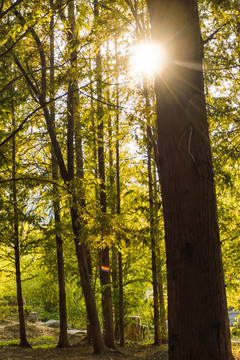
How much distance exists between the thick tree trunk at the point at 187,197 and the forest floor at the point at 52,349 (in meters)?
6.79

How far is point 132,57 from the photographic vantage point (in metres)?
8.14

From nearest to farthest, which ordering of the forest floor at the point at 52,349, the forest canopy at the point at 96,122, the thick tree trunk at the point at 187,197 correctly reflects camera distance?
1. the thick tree trunk at the point at 187,197
2. the forest canopy at the point at 96,122
3. the forest floor at the point at 52,349

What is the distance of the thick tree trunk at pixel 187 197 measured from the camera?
2457 mm

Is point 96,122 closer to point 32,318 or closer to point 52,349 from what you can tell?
point 52,349

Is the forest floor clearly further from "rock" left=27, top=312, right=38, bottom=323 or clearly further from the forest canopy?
"rock" left=27, top=312, right=38, bottom=323

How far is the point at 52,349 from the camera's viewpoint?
11.6m

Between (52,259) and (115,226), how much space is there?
21.3ft

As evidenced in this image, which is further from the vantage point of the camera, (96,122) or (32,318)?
(32,318)

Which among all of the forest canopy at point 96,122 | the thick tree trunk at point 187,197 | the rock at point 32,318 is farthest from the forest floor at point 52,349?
the thick tree trunk at point 187,197

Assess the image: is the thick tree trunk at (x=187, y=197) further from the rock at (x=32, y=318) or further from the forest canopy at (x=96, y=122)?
the rock at (x=32, y=318)

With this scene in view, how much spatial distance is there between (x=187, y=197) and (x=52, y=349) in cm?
1083

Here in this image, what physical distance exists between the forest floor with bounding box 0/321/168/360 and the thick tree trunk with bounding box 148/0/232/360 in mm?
6794

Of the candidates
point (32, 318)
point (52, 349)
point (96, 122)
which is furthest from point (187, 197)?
point (32, 318)

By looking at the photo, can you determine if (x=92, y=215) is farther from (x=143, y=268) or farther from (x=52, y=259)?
(x=143, y=268)
